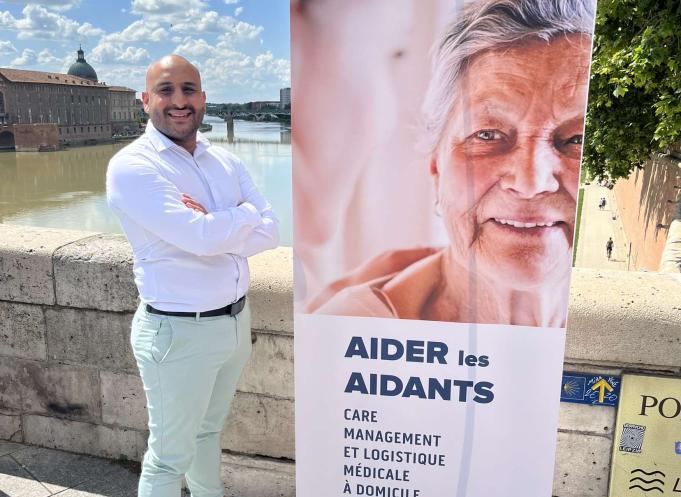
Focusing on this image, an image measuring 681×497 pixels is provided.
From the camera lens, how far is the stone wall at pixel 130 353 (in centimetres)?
190

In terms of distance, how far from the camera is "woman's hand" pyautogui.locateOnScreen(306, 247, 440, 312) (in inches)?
62.9

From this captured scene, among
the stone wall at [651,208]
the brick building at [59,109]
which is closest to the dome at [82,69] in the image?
the brick building at [59,109]

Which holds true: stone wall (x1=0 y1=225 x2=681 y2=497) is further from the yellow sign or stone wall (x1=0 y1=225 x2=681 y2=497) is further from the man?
the man

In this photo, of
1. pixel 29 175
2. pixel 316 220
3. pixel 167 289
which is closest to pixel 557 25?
pixel 316 220

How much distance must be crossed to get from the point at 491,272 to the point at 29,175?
5964cm

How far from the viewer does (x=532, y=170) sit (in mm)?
1482

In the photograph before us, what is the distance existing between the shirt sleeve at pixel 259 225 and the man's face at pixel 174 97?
0.79 feet

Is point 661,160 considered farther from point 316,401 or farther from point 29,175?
point 29,175

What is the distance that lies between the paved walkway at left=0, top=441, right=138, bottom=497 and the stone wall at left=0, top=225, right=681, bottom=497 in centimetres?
5

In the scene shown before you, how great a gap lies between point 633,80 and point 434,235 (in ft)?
23.6

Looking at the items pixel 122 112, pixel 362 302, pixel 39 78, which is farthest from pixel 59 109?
pixel 362 302

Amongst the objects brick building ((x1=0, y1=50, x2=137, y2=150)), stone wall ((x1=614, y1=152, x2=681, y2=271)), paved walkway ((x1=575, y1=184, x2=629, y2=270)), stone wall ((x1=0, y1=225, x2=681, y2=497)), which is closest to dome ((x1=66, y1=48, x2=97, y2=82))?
brick building ((x1=0, y1=50, x2=137, y2=150))

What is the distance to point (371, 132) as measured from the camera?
1.53 metres

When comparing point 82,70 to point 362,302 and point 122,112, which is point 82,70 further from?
point 362,302
